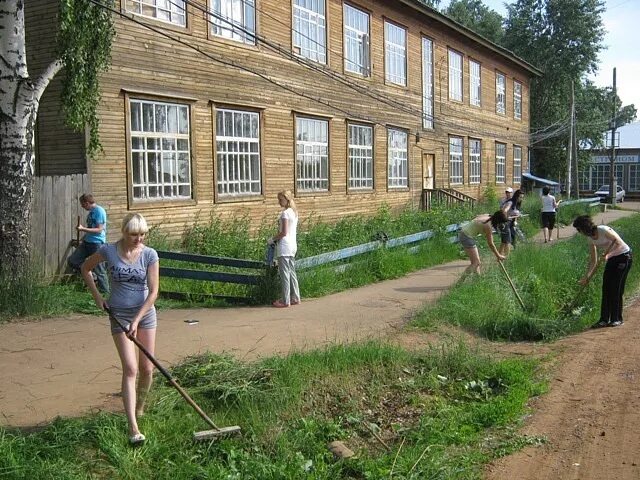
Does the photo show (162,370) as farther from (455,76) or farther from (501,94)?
(501,94)

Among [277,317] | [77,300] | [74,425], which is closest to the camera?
[74,425]

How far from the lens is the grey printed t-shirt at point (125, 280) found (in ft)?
17.7

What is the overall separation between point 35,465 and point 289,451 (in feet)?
5.88

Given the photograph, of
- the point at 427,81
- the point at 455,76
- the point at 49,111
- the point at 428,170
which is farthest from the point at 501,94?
the point at 49,111

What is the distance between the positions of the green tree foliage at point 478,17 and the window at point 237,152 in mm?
43064

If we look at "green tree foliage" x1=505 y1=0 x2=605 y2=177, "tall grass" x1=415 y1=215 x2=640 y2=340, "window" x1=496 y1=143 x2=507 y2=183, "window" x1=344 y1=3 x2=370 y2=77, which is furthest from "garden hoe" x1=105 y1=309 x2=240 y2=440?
"green tree foliage" x1=505 y1=0 x2=605 y2=177

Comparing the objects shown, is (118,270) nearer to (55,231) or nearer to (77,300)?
(77,300)

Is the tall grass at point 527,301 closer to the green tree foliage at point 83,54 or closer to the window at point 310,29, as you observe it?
the green tree foliage at point 83,54

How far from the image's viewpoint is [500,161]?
118ft

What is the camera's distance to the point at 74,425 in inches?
209

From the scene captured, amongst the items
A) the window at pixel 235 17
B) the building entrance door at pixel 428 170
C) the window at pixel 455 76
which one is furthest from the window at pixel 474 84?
the window at pixel 235 17

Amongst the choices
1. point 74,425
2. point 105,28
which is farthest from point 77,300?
point 74,425

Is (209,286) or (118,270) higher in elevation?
(118,270)

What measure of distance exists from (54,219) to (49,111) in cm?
236
